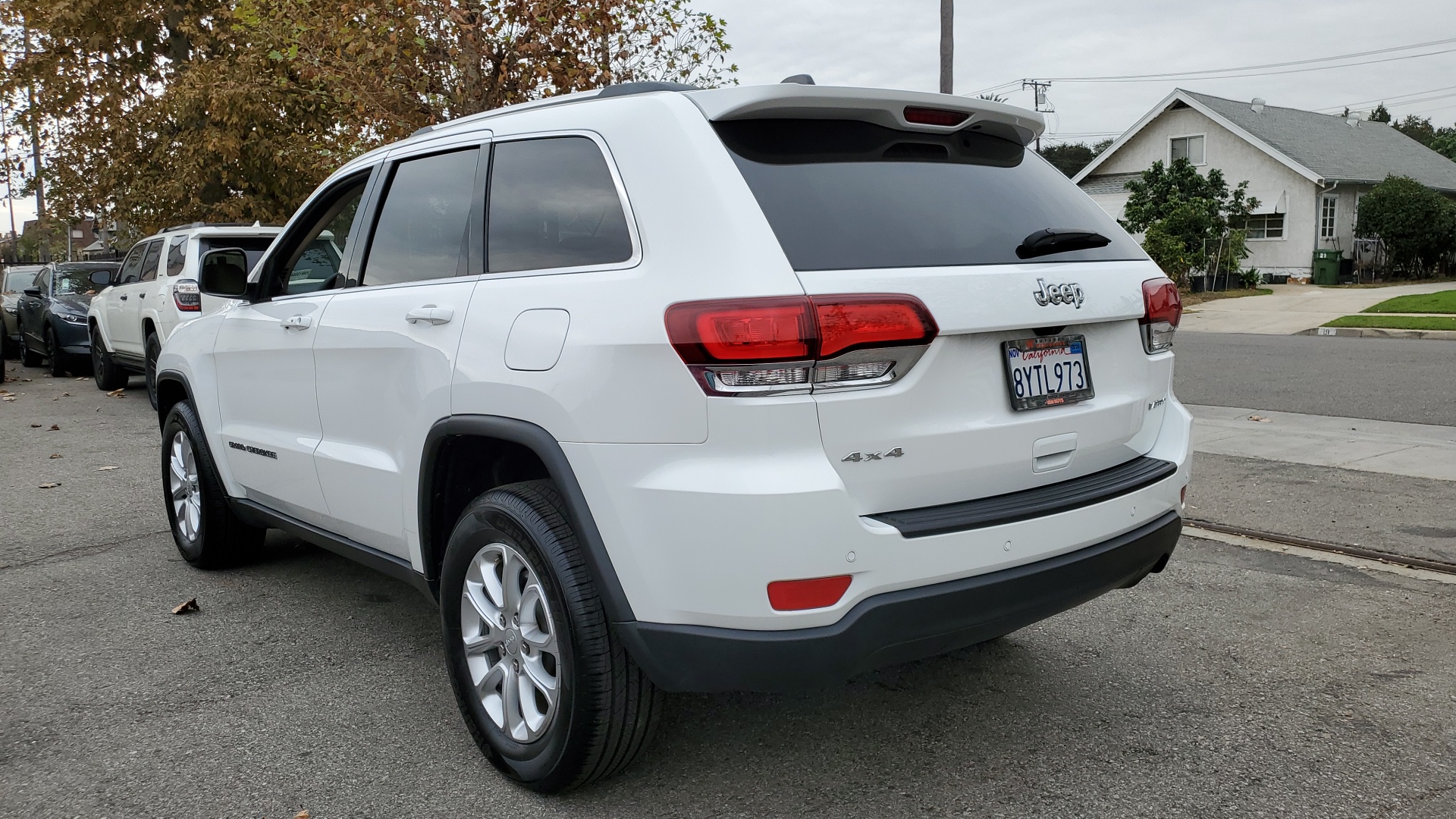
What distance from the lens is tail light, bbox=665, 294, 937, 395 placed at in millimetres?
2553

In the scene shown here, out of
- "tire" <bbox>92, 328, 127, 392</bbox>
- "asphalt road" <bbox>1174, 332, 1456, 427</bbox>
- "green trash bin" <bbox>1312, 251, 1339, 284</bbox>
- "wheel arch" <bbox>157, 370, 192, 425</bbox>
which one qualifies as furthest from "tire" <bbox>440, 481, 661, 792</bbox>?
"green trash bin" <bbox>1312, 251, 1339, 284</bbox>

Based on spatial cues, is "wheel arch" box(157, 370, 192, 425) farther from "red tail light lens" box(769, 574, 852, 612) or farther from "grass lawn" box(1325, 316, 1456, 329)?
"grass lawn" box(1325, 316, 1456, 329)

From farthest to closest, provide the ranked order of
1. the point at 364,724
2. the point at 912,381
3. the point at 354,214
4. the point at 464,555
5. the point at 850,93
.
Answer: the point at 354,214 < the point at 364,724 < the point at 464,555 < the point at 850,93 < the point at 912,381

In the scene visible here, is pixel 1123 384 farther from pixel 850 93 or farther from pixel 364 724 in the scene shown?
pixel 364 724

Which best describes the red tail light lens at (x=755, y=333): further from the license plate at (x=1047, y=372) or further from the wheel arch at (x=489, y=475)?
the license plate at (x=1047, y=372)

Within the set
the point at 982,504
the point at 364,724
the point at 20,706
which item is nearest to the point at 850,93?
the point at 982,504

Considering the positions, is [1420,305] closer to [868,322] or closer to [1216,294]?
[1216,294]

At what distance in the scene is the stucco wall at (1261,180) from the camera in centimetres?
3591

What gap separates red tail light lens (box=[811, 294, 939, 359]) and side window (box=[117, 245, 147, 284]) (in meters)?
11.8

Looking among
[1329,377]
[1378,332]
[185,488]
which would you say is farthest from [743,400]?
[1378,332]

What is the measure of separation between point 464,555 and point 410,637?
137 cm

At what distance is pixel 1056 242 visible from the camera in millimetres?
3127

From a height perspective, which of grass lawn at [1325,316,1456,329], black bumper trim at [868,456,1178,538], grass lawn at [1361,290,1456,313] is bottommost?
grass lawn at [1361,290,1456,313]

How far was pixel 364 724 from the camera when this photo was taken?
3.62 metres
